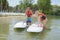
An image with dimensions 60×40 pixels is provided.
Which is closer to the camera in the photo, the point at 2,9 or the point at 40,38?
the point at 40,38

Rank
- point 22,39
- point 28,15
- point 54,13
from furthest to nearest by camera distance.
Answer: point 54,13 → point 28,15 → point 22,39

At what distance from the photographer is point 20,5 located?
123 feet

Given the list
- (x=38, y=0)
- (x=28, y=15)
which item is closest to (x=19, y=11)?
(x=38, y=0)

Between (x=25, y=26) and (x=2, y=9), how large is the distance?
25.3m

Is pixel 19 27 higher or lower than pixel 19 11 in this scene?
higher

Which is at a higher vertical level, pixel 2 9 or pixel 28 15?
pixel 28 15

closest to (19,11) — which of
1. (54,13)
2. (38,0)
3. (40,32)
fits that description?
(38,0)

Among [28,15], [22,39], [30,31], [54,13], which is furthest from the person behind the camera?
[54,13]

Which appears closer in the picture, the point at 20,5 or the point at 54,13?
the point at 54,13

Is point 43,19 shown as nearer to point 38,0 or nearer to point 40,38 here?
point 40,38

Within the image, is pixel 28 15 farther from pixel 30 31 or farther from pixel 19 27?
pixel 30 31

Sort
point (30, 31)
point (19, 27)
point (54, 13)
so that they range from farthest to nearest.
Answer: point (54, 13)
point (19, 27)
point (30, 31)

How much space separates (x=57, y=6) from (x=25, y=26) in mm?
22116

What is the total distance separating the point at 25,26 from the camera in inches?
514
